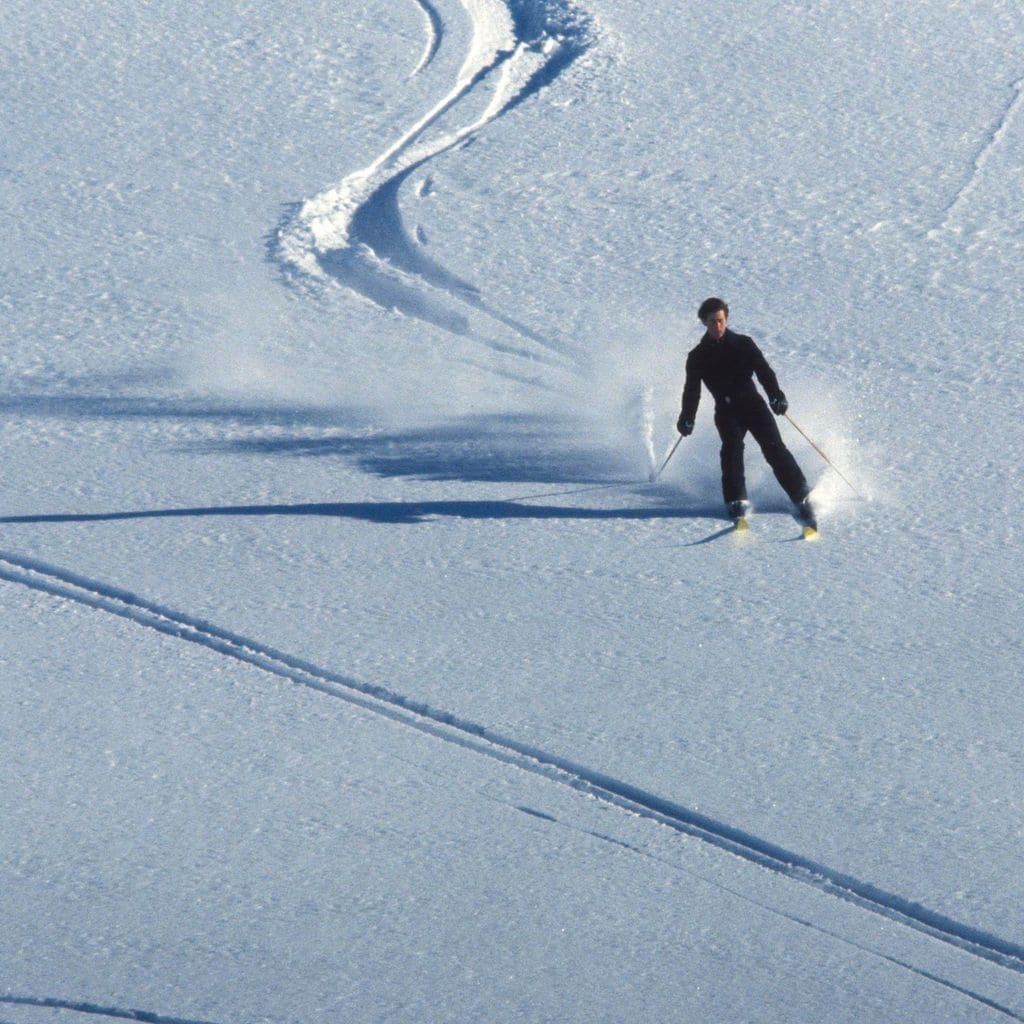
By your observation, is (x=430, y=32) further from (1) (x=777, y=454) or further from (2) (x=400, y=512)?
(1) (x=777, y=454)

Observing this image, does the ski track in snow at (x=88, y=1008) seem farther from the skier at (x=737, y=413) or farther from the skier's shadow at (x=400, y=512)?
the skier at (x=737, y=413)

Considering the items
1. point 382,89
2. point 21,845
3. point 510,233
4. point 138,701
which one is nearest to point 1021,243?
point 510,233

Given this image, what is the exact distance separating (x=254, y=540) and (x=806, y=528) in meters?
2.13

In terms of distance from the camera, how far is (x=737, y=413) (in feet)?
22.2

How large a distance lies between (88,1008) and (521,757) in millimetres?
1558

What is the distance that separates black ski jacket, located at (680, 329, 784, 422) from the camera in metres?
6.71

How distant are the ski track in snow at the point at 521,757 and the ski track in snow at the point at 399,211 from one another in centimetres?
268

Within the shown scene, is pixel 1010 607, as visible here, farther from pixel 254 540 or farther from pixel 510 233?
pixel 510 233

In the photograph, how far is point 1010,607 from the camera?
6098 mm

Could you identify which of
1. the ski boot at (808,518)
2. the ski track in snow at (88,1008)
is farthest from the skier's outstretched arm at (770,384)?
the ski track in snow at (88,1008)

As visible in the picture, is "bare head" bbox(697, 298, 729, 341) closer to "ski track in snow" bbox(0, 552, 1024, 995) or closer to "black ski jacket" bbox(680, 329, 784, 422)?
"black ski jacket" bbox(680, 329, 784, 422)

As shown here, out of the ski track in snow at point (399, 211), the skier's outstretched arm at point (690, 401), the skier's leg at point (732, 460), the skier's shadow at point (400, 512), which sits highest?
the ski track in snow at point (399, 211)

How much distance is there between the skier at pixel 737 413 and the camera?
6.71 m

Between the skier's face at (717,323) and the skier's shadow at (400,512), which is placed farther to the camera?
the skier's shadow at (400,512)
